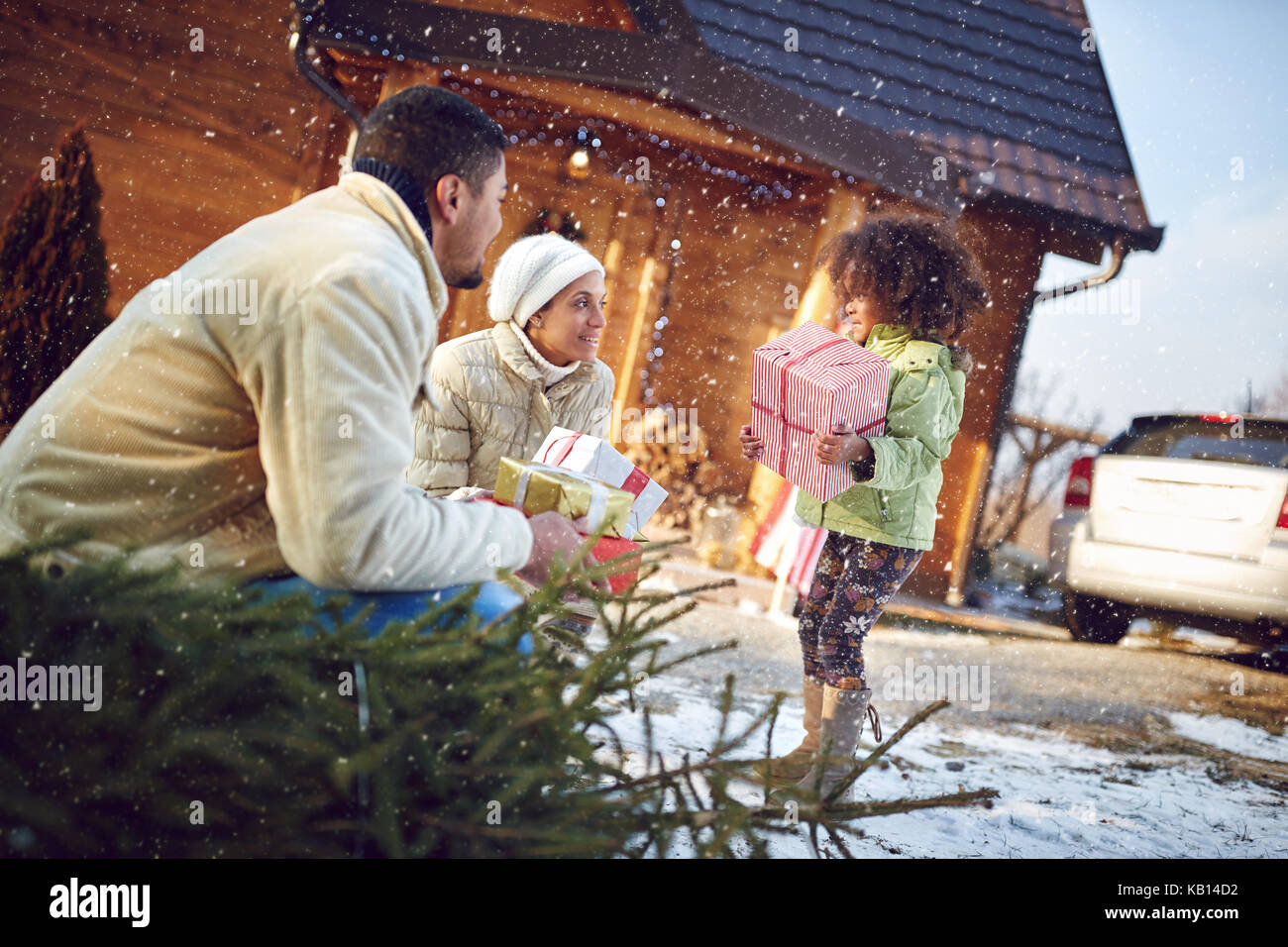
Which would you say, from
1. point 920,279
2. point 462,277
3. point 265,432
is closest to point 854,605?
point 920,279

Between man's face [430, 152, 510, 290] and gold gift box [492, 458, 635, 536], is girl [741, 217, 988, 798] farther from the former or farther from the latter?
man's face [430, 152, 510, 290]

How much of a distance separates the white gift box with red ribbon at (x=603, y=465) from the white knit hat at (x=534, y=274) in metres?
0.73

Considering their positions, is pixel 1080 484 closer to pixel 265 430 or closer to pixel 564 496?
pixel 564 496

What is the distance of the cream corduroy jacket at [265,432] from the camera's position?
50.4 inches

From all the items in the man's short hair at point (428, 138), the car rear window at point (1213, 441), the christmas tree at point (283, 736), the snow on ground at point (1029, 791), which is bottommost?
the snow on ground at point (1029, 791)

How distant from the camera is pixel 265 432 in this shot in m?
1.31

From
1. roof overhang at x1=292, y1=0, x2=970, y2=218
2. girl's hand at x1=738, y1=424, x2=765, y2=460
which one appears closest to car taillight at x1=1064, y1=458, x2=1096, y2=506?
roof overhang at x1=292, y1=0, x2=970, y2=218

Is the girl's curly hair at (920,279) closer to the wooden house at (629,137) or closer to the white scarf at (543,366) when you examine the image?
the white scarf at (543,366)

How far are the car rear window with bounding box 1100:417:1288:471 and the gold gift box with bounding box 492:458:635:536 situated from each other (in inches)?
244

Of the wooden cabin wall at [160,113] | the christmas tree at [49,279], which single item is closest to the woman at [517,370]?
the christmas tree at [49,279]

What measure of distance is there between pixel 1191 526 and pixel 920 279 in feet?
15.2

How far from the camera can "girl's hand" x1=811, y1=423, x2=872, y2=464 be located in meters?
2.85
